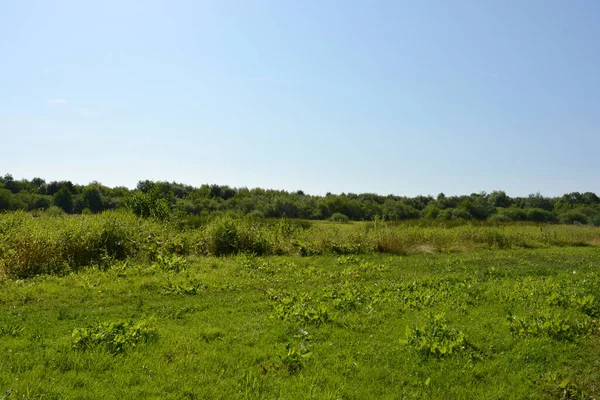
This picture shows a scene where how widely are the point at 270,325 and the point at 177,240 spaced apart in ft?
32.2

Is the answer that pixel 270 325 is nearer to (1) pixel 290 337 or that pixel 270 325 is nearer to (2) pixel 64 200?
(1) pixel 290 337

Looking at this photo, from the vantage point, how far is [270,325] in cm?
742

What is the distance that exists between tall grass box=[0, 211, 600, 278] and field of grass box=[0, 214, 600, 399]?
3.4 inches

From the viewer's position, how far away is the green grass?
5172mm

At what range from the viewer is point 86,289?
32.5 feet

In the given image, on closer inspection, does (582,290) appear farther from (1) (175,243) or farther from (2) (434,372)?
(1) (175,243)

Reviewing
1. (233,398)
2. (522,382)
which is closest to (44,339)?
(233,398)

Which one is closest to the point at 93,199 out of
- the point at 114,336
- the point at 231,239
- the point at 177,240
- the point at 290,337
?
the point at 177,240

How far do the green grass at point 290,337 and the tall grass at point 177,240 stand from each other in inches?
49.1

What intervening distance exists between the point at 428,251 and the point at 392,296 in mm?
11217

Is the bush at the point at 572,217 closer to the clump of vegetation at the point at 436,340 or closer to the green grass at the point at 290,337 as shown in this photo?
the green grass at the point at 290,337

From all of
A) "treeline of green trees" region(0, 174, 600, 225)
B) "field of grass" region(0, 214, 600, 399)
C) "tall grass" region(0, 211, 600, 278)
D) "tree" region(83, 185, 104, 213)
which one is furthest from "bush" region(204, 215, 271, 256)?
"tree" region(83, 185, 104, 213)

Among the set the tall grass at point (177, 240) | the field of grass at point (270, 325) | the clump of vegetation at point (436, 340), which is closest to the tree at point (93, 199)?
the tall grass at point (177, 240)

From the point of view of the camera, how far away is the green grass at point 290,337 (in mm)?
5172
